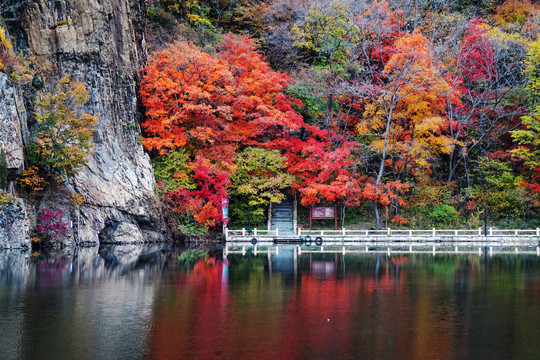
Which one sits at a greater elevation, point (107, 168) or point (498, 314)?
point (107, 168)

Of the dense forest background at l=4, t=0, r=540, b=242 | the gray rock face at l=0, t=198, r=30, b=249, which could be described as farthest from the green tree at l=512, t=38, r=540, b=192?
the gray rock face at l=0, t=198, r=30, b=249

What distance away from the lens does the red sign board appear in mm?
44156

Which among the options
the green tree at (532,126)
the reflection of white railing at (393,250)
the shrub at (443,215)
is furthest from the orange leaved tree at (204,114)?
the green tree at (532,126)

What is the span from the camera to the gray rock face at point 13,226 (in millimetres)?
30109

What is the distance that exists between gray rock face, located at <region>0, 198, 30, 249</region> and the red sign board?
20991mm

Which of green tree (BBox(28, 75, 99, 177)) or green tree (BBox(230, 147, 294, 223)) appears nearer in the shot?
green tree (BBox(28, 75, 99, 177))

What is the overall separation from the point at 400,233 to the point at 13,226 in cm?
2616

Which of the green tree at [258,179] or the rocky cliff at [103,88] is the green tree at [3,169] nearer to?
the rocky cliff at [103,88]

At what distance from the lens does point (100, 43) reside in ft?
131

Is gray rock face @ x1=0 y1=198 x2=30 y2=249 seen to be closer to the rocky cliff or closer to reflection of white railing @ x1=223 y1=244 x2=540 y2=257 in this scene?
the rocky cliff

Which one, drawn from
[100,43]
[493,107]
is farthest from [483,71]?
[100,43]

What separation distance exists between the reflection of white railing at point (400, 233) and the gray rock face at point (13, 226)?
14874 mm

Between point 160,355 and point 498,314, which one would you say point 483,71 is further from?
point 160,355

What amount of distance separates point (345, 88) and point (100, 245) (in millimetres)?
21493
